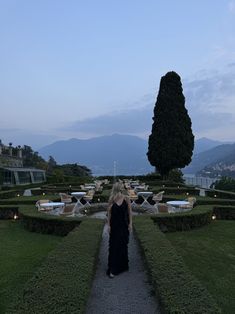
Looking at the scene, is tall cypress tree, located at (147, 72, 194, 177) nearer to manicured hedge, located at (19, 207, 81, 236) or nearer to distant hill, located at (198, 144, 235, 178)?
distant hill, located at (198, 144, 235, 178)

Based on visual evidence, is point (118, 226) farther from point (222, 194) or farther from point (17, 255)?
point (222, 194)

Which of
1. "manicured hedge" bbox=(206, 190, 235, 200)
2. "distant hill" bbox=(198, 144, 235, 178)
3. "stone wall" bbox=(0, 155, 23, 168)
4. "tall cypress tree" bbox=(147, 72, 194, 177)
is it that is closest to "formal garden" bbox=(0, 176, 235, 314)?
"manicured hedge" bbox=(206, 190, 235, 200)

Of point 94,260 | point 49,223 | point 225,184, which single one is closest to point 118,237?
point 94,260

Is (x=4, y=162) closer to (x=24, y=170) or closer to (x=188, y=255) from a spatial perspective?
(x=24, y=170)

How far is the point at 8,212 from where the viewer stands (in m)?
14.4

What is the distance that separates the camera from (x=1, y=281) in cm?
661

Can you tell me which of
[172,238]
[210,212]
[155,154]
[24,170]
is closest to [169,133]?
[155,154]

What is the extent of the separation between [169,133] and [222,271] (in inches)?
1209

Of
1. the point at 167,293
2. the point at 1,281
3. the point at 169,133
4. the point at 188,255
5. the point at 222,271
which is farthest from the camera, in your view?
the point at 169,133

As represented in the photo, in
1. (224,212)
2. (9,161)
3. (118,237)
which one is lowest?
(224,212)

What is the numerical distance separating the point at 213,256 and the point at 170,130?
29.7 meters

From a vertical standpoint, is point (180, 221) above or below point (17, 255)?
above

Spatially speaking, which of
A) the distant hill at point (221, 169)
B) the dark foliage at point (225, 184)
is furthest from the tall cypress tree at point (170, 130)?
the distant hill at point (221, 169)

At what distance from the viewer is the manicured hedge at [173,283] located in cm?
419
